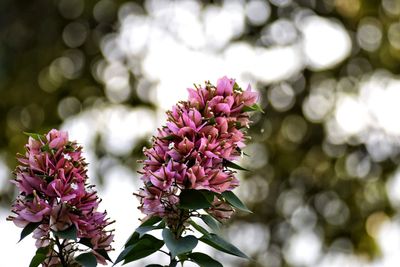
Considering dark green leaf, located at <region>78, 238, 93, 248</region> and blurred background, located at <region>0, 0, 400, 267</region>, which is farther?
blurred background, located at <region>0, 0, 400, 267</region>

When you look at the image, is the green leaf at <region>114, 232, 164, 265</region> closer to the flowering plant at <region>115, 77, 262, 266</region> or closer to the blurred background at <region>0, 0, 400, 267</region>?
the flowering plant at <region>115, 77, 262, 266</region>

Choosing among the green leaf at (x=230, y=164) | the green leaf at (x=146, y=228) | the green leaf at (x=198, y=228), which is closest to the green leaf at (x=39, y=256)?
the green leaf at (x=146, y=228)

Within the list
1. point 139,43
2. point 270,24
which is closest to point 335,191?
point 270,24

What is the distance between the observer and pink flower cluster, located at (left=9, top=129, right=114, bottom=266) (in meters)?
2.04

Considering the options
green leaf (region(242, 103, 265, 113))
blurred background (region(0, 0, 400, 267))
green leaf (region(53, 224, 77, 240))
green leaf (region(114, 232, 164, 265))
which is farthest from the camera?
blurred background (region(0, 0, 400, 267))

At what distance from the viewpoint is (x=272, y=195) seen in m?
13.4

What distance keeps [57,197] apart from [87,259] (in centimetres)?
17

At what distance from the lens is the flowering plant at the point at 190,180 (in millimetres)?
2031

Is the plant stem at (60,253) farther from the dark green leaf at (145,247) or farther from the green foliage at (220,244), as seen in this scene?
the green foliage at (220,244)

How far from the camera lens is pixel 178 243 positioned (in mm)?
2053

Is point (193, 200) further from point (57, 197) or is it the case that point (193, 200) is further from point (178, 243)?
point (57, 197)

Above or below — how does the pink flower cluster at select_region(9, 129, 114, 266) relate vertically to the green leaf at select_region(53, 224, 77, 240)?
above

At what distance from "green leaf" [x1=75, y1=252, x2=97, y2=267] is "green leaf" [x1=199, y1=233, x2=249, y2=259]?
0.26m

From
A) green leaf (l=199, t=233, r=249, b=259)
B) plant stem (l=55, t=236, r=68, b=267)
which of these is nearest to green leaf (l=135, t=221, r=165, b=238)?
green leaf (l=199, t=233, r=249, b=259)
